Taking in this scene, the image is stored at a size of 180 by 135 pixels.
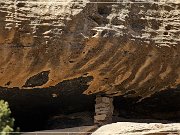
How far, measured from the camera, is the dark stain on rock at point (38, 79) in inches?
310

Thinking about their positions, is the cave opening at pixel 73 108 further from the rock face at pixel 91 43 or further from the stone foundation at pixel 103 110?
the rock face at pixel 91 43

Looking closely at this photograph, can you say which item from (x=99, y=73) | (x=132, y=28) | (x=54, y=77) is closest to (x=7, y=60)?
(x=54, y=77)

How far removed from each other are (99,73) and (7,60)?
1.50m

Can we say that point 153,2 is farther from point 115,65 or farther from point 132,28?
point 115,65

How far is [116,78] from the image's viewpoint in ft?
27.4

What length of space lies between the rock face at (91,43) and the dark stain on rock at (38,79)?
0.02 m

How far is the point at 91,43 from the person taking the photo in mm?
7699

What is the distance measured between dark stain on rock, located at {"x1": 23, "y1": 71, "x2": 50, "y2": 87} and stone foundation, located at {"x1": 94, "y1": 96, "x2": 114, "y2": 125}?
1.09 meters

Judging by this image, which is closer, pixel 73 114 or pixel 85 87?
pixel 85 87

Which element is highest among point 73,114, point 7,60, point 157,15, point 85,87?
point 157,15

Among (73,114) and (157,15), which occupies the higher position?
(157,15)

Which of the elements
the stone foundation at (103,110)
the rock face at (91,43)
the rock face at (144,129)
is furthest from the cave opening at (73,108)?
the rock face at (144,129)

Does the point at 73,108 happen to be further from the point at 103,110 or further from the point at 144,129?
the point at 144,129

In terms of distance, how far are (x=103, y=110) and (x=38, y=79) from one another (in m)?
1.29
